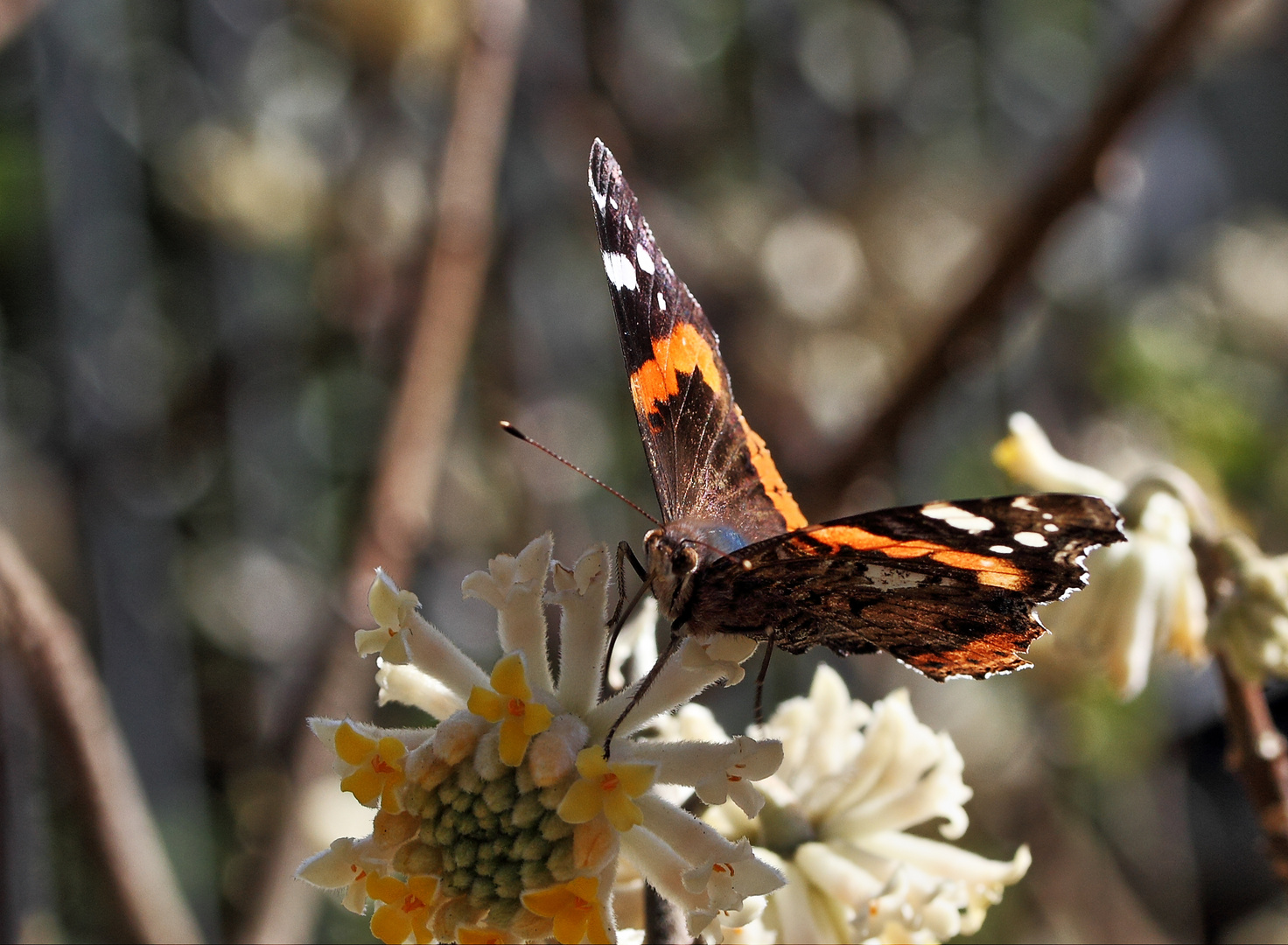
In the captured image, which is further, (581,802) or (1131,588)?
(1131,588)

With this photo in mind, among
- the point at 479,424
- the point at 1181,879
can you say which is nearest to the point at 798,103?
the point at 479,424

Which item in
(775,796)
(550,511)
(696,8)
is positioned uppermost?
(696,8)

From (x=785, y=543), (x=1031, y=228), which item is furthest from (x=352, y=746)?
(x=1031, y=228)

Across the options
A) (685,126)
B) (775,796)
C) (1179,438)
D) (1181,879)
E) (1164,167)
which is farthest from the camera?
(1164,167)

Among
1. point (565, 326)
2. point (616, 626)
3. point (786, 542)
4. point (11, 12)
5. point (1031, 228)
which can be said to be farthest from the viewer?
point (565, 326)

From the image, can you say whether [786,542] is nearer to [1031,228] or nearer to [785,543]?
[785,543]

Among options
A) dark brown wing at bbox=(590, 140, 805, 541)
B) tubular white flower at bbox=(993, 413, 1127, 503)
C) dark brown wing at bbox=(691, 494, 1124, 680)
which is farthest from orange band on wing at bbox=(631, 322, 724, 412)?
tubular white flower at bbox=(993, 413, 1127, 503)

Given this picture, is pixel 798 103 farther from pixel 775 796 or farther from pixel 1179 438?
pixel 775 796
